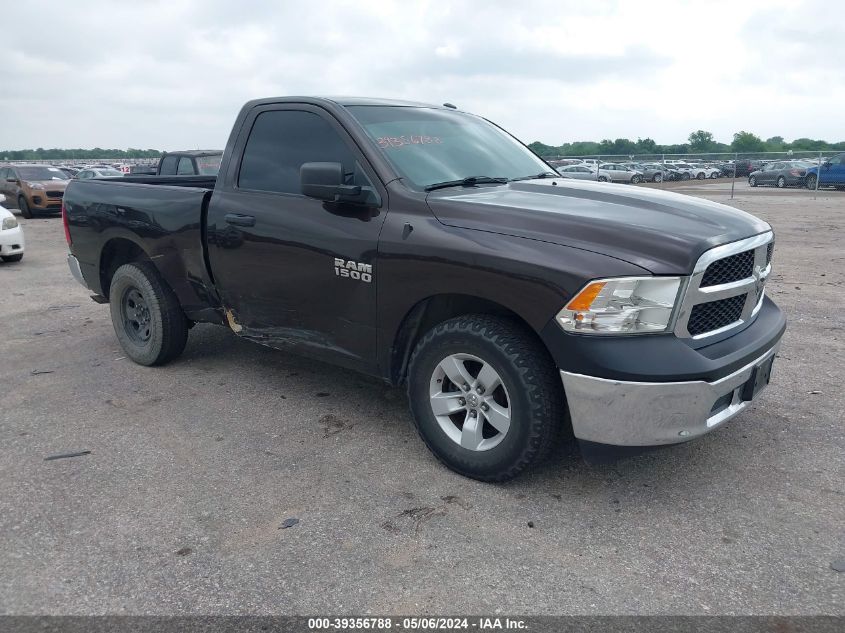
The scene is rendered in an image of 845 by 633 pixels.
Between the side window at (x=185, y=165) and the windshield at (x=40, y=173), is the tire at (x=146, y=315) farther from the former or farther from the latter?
the windshield at (x=40, y=173)

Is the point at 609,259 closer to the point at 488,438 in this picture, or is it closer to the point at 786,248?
the point at 488,438

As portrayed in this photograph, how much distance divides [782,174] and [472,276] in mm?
31927

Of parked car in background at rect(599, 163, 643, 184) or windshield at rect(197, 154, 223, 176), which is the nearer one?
windshield at rect(197, 154, 223, 176)

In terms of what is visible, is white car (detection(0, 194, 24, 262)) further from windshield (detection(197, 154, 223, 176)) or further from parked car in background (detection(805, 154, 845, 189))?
parked car in background (detection(805, 154, 845, 189))

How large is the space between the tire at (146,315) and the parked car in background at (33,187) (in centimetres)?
1560

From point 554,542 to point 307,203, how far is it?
7.43ft

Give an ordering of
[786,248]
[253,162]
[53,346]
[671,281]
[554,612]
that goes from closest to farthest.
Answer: [554,612] → [671,281] → [253,162] → [53,346] → [786,248]

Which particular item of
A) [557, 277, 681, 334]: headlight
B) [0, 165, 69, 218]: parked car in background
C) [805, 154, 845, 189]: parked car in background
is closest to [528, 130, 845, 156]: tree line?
[805, 154, 845, 189]: parked car in background

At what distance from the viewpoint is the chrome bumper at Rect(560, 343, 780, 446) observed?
292cm

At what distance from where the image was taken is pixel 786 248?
1139cm

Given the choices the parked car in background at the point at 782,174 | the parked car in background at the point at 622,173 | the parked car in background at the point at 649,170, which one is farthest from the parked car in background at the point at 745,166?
the parked car in background at the point at 782,174

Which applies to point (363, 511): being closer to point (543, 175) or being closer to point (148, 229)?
point (543, 175)

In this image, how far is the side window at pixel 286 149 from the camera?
4.08 metres

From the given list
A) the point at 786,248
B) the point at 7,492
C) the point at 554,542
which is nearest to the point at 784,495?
the point at 554,542
